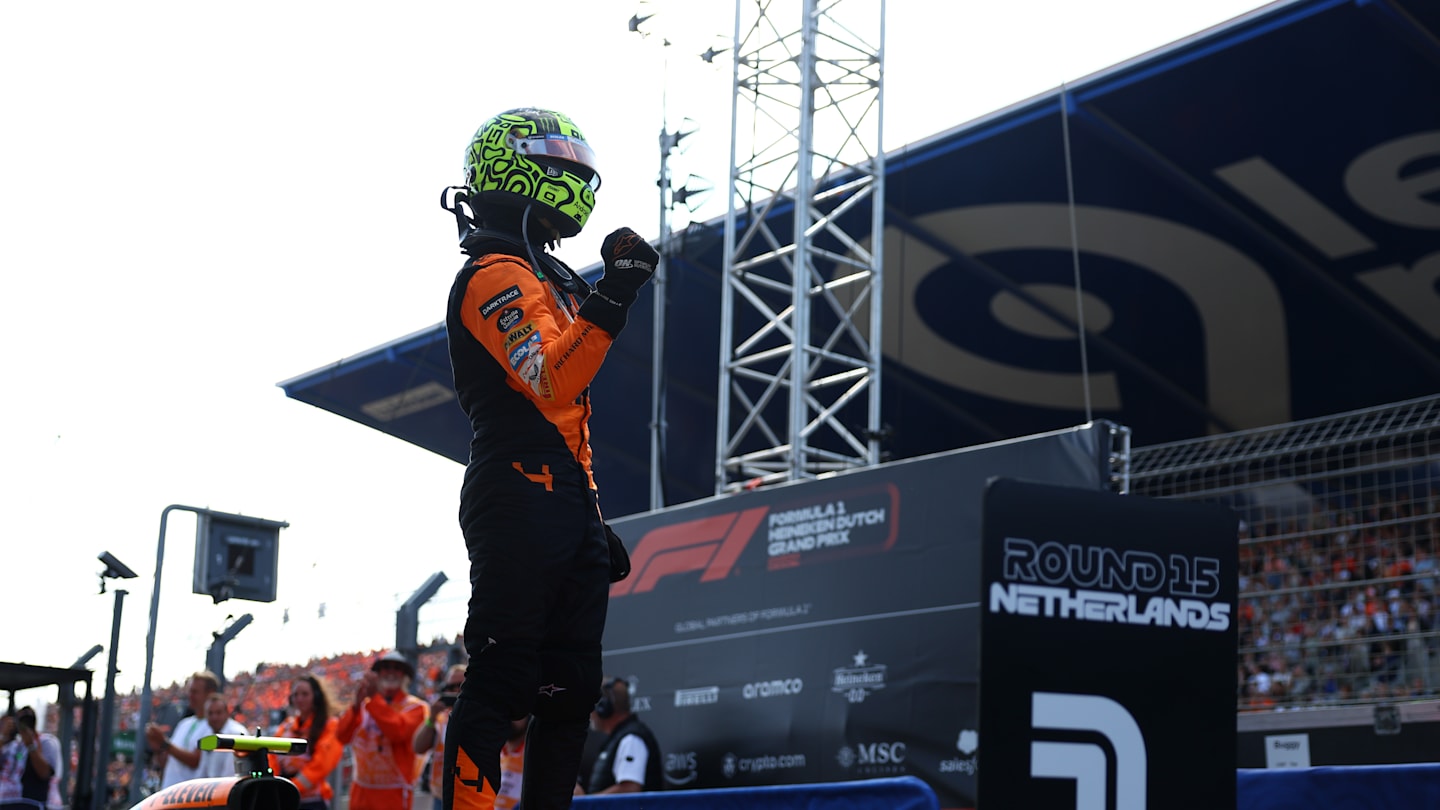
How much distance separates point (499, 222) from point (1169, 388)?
1447cm

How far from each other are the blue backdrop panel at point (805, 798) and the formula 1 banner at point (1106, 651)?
1.28 ft

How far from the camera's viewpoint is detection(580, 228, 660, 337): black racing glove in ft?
9.33

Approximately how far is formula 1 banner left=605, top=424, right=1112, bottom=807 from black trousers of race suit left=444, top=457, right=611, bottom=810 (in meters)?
4.07

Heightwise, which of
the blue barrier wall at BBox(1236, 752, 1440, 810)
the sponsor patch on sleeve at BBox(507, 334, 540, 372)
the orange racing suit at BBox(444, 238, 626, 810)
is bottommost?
the blue barrier wall at BBox(1236, 752, 1440, 810)

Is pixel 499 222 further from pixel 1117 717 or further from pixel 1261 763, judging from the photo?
pixel 1261 763

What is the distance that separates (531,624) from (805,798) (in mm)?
1097

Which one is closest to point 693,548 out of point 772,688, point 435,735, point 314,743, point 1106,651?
point 772,688

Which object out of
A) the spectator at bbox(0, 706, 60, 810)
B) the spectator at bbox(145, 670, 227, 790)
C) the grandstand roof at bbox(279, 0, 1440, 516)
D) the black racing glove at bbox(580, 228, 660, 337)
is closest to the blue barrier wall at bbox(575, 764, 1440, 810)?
the black racing glove at bbox(580, 228, 660, 337)

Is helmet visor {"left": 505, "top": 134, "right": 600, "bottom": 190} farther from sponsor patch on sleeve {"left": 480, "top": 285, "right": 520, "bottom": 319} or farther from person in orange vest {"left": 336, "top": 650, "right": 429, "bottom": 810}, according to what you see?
person in orange vest {"left": 336, "top": 650, "right": 429, "bottom": 810}

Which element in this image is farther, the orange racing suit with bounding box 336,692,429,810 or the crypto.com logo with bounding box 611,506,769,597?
the crypto.com logo with bounding box 611,506,769,597

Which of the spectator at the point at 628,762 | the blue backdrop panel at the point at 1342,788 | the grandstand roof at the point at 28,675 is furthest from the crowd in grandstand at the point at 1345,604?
the grandstand roof at the point at 28,675

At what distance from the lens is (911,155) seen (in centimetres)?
1372

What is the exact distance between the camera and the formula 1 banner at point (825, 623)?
7156mm

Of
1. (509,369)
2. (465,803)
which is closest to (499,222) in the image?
(509,369)
